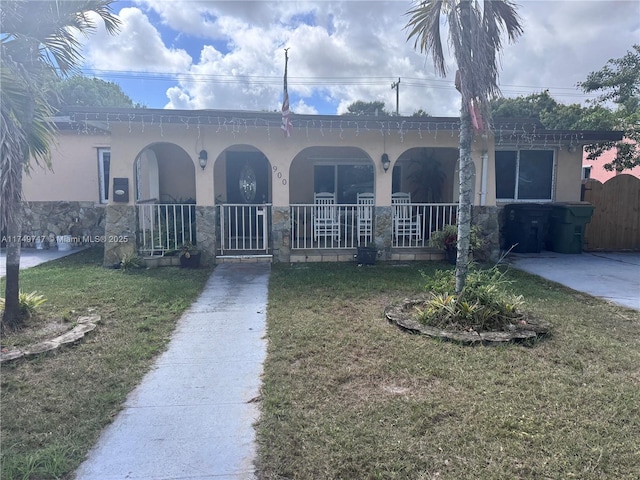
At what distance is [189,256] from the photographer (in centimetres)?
784

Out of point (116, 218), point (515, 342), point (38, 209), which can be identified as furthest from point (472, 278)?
point (38, 209)

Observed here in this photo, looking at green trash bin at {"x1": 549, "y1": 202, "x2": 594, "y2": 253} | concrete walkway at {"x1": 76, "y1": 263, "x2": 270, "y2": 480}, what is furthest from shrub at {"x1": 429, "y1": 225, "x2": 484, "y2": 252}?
concrete walkway at {"x1": 76, "y1": 263, "x2": 270, "y2": 480}

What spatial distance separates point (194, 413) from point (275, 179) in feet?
19.0

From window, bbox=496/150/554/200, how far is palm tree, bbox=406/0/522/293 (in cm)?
579

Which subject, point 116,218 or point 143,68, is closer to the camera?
point 116,218

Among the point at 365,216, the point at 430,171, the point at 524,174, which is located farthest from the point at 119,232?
the point at 524,174

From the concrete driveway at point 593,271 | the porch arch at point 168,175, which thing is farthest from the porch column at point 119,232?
the concrete driveway at point 593,271

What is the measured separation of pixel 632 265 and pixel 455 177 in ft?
13.1

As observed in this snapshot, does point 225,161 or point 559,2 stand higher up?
point 559,2

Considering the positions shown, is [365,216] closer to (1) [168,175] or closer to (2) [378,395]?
(1) [168,175]

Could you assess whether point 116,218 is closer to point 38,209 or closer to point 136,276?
point 136,276


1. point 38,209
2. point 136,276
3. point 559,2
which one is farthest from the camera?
point 38,209

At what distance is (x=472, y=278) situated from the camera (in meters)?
4.82

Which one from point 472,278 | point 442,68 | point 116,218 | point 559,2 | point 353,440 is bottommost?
point 353,440
